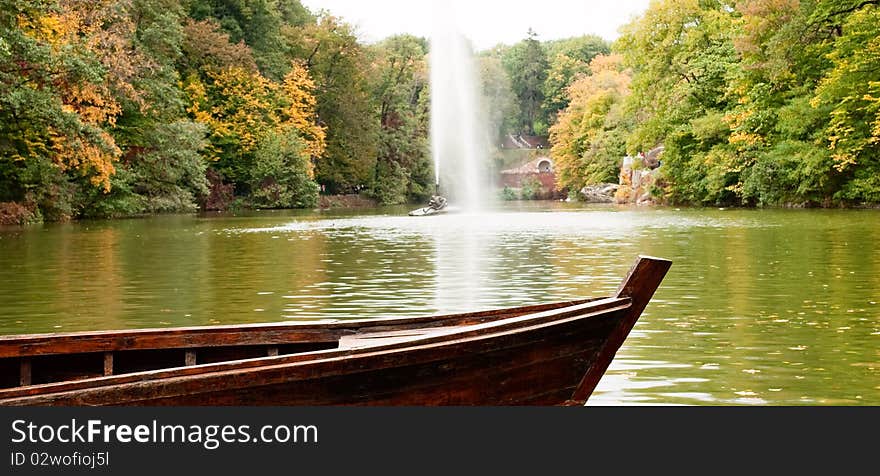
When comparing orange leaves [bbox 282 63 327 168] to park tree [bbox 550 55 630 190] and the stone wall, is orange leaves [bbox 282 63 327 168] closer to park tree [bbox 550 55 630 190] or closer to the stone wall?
park tree [bbox 550 55 630 190]

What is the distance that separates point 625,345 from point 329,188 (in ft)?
257

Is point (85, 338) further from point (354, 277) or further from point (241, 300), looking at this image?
point (354, 277)

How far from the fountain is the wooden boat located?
6776cm

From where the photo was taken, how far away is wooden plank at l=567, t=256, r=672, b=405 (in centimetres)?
792

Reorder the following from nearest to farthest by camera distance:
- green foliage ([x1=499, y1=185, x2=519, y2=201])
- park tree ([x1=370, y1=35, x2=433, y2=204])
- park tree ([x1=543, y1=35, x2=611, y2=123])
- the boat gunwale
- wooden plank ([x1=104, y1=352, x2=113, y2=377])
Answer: the boat gunwale
wooden plank ([x1=104, y1=352, x2=113, y2=377])
park tree ([x1=370, y1=35, x2=433, y2=204])
green foliage ([x1=499, y1=185, x2=519, y2=201])
park tree ([x1=543, y1=35, x2=611, y2=123])

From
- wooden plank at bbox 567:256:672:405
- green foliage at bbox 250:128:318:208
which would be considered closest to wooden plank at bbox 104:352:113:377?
wooden plank at bbox 567:256:672:405

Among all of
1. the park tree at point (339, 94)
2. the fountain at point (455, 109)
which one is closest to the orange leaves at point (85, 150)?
the fountain at point (455, 109)

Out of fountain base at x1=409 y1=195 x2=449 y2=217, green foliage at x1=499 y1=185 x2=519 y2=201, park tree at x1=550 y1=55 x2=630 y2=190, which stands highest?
park tree at x1=550 y1=55 x2=630 y2=190

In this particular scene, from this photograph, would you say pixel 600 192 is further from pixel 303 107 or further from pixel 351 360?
pixel 351 360

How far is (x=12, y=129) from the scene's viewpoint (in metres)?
36.3

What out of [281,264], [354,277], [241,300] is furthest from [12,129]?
[241,300]

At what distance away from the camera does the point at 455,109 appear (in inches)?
3238

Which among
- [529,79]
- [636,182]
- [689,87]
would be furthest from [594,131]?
[529,79]

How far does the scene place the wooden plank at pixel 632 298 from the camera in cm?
792
